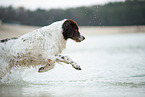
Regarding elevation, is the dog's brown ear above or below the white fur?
above

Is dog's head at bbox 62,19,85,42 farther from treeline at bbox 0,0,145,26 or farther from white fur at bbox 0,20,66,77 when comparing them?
treeline at bbox 0,0,145,26

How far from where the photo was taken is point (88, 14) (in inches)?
1437

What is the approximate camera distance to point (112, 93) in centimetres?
427

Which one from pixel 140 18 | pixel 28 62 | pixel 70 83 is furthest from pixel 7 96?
pixel 140 18

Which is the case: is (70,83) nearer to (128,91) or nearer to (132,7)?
(128,91)

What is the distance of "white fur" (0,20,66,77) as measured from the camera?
5098 mm

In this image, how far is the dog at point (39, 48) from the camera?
5086mm

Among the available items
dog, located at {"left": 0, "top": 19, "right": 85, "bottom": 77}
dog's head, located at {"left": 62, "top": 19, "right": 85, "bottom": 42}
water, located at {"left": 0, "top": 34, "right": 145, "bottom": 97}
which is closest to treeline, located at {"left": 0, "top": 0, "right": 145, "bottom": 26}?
water, located at {"left": 0, "top": 34, "right": 145, "bottom": 97}

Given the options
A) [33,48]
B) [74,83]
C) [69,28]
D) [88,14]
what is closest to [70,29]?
[69,28]

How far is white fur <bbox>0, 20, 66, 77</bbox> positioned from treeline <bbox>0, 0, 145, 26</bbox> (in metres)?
28.6

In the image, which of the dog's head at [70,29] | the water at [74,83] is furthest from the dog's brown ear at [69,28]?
the water at [74,83]

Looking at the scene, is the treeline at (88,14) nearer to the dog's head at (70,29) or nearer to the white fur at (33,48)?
the dog's head at (70,29)

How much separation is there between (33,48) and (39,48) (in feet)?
0.43

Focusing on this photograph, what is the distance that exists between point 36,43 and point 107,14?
39365mm
